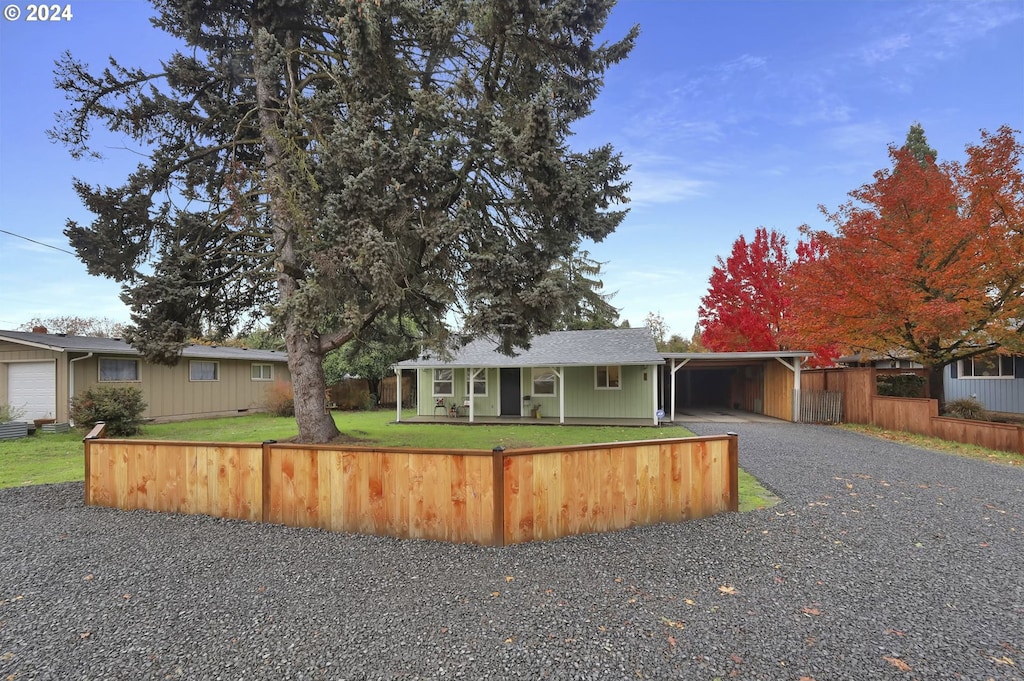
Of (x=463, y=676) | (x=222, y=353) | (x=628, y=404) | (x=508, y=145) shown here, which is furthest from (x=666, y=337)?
(x=463, y=676)

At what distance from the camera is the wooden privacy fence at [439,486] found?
4750mm

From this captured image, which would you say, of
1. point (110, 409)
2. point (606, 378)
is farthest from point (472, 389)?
point (110, 409)

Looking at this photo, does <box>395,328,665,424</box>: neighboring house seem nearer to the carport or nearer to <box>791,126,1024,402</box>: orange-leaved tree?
the carport

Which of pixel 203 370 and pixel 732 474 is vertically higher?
pixel 203 370

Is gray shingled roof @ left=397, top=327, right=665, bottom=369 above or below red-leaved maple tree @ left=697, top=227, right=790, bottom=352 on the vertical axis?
below

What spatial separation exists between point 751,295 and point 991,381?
365 inches

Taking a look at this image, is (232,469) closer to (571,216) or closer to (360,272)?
(360,272)

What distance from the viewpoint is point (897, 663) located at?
2.79 m

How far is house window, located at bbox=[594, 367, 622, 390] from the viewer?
16.9m

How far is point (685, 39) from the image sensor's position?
11.6 metres

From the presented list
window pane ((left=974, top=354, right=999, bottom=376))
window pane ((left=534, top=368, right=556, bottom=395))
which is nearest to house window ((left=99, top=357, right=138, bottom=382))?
window pane ((left=534, top=368, right=556, bottom=395))

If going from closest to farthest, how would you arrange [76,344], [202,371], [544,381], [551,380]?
[76,344] → [551,380] → [544,381] → [202,371]

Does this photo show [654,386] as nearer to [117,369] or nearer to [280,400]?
[280,400]

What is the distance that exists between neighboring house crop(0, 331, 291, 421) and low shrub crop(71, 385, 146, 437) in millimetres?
1277
